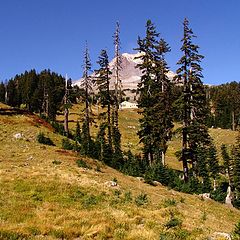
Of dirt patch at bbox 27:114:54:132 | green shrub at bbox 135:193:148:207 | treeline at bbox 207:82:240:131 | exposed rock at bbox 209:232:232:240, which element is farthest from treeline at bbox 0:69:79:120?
exposed rock at bbox 209:232:232:240

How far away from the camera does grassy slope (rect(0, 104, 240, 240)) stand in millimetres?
12820

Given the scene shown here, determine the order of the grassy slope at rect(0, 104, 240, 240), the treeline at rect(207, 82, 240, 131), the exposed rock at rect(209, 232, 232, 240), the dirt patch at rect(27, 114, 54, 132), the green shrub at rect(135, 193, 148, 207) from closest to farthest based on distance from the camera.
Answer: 1. the grassy slope at rect(0, 104, 240, 240)
2. the exposed rock at rect(209, 232, 232, 240)
3. the green shrub at rect(135, 193, 148, 207)
4. the dirt patch at rect(27, 114, 54, 132)
5. the treeline at rect(207, 82, 240, 131)

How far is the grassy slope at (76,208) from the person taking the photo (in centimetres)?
1282

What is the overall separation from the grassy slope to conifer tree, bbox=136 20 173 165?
510 inches

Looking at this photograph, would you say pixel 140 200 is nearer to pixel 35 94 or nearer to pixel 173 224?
pixel 173 224

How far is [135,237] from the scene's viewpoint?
12.5m

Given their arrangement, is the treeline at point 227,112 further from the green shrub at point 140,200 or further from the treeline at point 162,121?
the green shrub at point 140,200

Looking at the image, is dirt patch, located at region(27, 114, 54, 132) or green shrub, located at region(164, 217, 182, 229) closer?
green shrub, located at region(164, 217, 182, 229)

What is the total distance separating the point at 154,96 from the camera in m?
44.4

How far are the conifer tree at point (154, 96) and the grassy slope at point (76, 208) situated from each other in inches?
510

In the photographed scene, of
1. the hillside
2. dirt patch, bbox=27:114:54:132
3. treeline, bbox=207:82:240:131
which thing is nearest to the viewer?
dirt patch, bbox=27:114:54:132

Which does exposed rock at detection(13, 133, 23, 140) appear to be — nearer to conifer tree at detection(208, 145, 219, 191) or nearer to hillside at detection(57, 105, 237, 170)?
hillside at detection(57, 105, 237, 170)

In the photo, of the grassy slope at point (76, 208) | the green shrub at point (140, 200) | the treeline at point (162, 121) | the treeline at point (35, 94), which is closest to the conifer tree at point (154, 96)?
the treeline at point (162, 121)

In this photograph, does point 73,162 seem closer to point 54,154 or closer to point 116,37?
point 54,154
